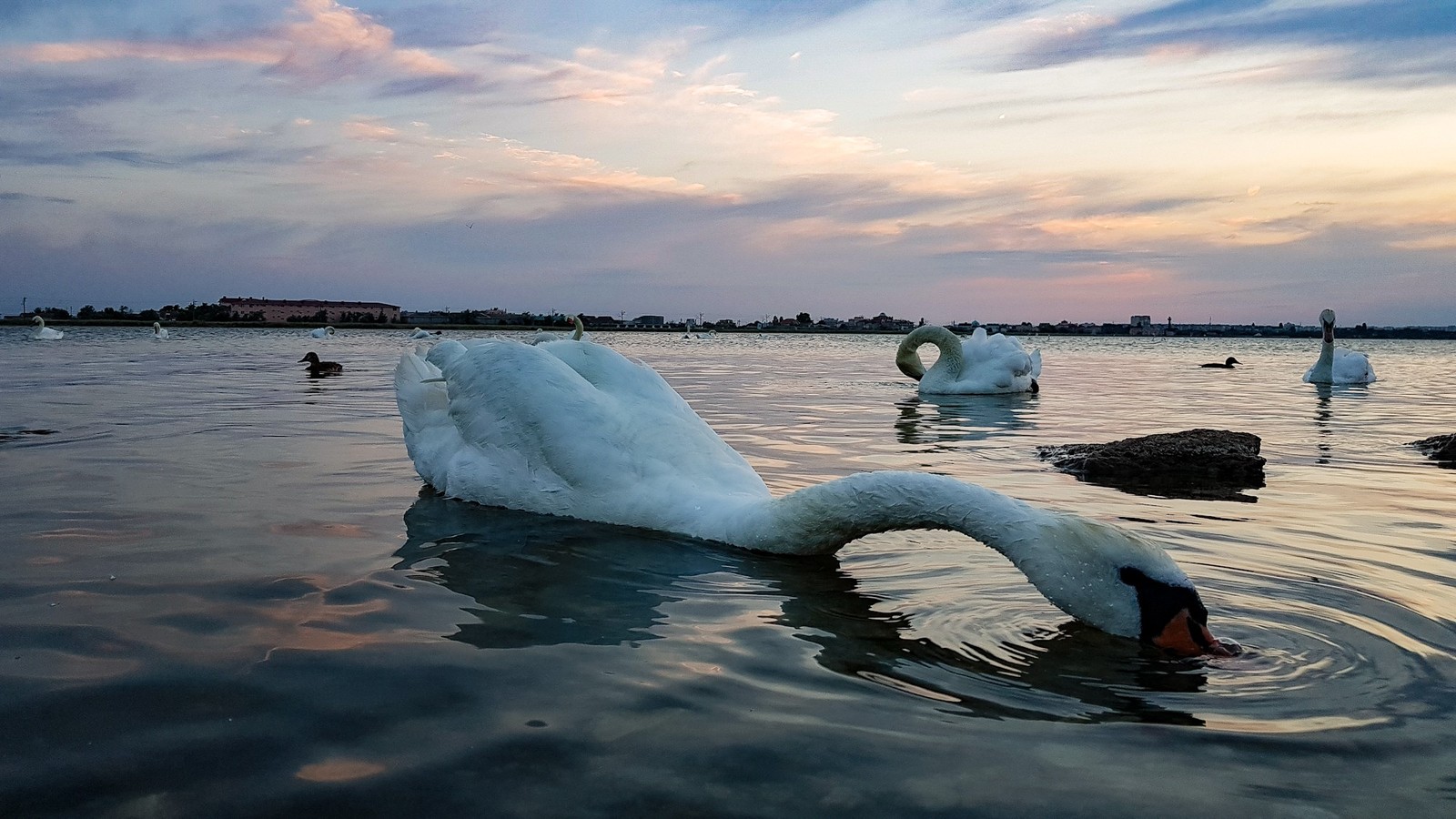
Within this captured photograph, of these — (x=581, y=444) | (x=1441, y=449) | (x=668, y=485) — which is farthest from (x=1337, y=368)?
(x=581, y=444)

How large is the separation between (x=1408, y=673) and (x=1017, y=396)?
16445 mm

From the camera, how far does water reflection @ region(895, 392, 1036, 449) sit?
12.3 metres

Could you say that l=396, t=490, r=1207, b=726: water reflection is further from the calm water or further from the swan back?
the swan back

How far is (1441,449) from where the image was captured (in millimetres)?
10289

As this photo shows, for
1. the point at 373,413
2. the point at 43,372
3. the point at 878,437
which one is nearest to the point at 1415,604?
the point at 878,437

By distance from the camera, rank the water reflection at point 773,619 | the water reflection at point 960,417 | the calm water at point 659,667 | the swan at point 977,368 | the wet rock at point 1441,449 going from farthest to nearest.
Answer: the swan at point 977,368 < the water reflection at point 960,417 < the wet rock at point 1441,449 < the water reflection at point 773,619 < the calm water at point 659,667

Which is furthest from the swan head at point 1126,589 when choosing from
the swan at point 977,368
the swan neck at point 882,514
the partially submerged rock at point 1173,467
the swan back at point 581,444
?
the swan at point 977,368

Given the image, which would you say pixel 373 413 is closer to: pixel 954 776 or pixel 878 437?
pixel 878 437

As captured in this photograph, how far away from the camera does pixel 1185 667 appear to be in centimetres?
392

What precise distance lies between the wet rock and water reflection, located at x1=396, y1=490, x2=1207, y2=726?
24.4ft

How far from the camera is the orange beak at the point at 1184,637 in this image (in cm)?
388

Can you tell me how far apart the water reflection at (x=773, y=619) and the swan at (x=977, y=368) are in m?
14.7

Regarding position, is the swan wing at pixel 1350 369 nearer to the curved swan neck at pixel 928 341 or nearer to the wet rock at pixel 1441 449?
the curved swan neck at pixel 928 341

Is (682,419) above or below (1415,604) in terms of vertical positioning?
above
